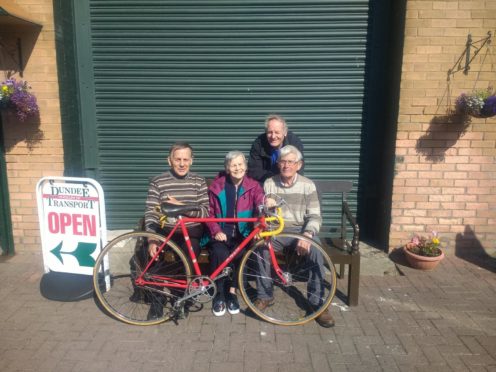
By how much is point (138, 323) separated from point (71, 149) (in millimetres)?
2443

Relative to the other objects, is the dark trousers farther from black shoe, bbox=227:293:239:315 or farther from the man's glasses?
the man's glasses

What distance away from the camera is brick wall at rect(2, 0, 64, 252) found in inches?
181

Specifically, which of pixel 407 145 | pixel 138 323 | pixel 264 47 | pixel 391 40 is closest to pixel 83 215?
pixel 138 323

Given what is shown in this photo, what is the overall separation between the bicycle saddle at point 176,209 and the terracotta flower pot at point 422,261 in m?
2.47

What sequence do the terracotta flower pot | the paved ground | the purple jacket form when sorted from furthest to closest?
the terracotta flower pot
the purple jacket
the paved ground

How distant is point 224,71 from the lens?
16.9 feet

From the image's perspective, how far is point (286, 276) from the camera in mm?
3562

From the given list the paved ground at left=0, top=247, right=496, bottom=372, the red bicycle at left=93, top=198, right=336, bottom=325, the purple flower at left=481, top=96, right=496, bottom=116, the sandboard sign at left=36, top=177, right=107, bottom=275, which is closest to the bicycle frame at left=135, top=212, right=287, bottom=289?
the red bicycle at left=93, top=198, right=336, bottom=325

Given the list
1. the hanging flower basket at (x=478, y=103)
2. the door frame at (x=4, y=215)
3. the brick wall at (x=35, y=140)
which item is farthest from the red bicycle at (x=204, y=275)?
the hanging flower basket at (x=478, y=103)

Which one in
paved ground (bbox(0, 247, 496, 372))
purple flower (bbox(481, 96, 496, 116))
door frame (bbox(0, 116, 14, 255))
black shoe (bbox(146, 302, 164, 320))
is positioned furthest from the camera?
door frame (bbox(0, 116, 14, 255))

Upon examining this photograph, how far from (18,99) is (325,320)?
3.65 metres

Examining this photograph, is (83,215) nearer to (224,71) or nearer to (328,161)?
(224,71)

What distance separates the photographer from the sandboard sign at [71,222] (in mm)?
3781

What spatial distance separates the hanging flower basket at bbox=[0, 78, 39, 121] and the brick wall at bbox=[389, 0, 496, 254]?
3.91 metres
